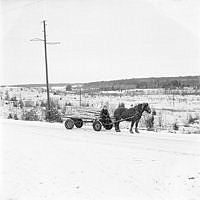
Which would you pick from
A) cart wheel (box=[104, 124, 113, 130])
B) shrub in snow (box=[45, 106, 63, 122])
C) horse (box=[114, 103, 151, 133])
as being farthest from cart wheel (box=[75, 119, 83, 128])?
shrub in snow (box=[45, 106, 63, 122])

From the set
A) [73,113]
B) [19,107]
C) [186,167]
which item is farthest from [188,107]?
[186,167]

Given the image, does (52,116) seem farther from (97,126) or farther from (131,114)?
(131,114)

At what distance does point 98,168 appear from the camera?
8648mm

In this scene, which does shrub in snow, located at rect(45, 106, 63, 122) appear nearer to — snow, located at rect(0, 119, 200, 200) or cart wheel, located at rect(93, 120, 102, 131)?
cart wheel, located at rect(93, 120, 102, 131)

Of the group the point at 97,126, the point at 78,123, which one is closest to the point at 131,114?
the point at 97,126

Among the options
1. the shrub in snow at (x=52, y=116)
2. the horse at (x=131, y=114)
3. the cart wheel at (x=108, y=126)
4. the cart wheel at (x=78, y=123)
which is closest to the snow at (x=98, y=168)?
the horse at (x=131, y=114)

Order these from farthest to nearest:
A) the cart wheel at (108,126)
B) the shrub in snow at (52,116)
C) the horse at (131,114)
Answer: the shrub in snow at (52,116), the cart wheel at (108,126), the horse at (131,114)

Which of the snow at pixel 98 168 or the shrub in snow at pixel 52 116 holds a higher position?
the shrub in snow at pixel 52 116

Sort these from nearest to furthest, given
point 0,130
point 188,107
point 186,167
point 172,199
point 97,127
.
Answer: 1. point 172,199
2. point 186,167
3. point 0,130
4. point 97,127
5. point 188,107

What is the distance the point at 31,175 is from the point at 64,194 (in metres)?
1.20

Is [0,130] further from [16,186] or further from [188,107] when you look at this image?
[188,107]

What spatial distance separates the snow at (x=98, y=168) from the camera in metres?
7.37

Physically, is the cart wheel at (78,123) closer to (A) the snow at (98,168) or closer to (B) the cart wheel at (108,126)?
(B) the cart wheel at (108,126)

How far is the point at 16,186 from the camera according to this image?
767 cm
